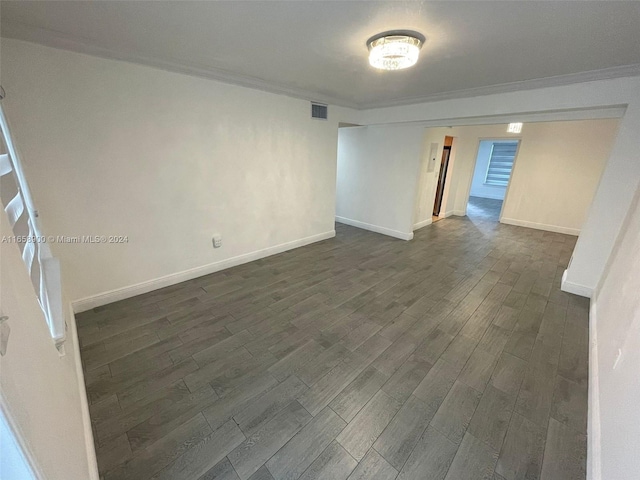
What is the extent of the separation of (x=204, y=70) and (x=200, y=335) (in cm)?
267

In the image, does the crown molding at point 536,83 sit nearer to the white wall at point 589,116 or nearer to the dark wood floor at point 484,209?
the white wall at point 589,116

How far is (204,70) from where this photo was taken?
8.71ft

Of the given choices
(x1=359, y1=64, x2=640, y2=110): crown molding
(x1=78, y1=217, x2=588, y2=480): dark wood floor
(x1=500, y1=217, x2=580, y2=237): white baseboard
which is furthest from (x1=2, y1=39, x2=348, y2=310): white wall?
(x1=500, y1=217, x2=580, y2=237): white baseboard

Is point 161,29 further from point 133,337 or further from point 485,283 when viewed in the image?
point 485,283

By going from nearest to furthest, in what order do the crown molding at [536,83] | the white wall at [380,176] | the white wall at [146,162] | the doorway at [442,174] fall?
the white wall at [146,162] < the crown molding at [536,83] < the white wall at [380,176] < the doorway at [442,174]

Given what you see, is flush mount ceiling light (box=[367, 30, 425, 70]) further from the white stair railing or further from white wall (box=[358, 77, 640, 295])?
the white stair railing

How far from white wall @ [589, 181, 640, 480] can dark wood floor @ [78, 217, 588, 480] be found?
0.14m

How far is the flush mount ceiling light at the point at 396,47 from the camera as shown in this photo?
184cm

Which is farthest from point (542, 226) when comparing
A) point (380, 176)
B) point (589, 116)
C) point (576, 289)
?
point (380, 176)

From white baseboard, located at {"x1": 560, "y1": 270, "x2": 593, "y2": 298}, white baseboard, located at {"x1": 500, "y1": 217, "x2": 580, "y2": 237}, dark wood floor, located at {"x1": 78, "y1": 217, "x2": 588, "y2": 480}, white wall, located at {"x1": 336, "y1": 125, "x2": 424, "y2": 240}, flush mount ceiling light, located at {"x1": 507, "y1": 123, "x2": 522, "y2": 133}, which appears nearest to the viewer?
dark wood floor, located at {"x1": 78, "y1": 217, "x2": 588, "y2": 480}

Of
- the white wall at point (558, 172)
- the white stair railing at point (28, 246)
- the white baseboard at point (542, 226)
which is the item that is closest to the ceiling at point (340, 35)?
the white stair railing at point (28, 246)

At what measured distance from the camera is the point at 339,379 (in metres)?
1.84

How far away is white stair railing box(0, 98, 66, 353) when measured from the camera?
3.87 ft

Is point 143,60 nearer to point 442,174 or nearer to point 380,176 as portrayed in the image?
point 380,176
